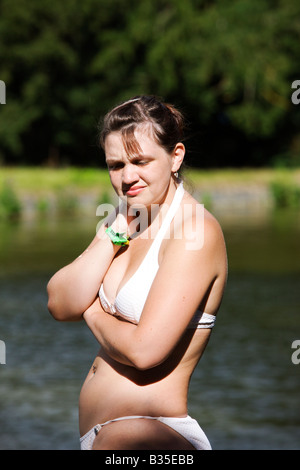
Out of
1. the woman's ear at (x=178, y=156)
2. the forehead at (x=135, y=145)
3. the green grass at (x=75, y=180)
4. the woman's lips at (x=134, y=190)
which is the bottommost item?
the green grass at (x=75, y=180)

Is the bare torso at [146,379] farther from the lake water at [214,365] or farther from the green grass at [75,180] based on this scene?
the green grass at [75,180]

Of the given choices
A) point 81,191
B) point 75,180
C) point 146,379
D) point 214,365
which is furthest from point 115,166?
point 75,180

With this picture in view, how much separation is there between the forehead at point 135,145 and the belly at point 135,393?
0.57 metres

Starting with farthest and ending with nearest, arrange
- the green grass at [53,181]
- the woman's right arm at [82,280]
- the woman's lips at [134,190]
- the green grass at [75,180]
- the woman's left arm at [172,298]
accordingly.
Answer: the green grass at [75,180] < the green grass at [53,181] < the woman's right arm at [82,280] < the woman's lips at [134,190] < the woman's left arm at [172,298]

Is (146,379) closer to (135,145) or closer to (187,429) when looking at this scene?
(187,429)

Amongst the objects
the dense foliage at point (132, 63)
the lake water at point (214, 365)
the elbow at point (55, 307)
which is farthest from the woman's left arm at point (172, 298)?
the dense foliage at point (132, 63)

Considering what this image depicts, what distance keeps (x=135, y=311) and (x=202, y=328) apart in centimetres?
20

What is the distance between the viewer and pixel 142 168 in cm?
236

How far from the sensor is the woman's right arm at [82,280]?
2.51 m

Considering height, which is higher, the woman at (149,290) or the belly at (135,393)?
the woman at (149,290)

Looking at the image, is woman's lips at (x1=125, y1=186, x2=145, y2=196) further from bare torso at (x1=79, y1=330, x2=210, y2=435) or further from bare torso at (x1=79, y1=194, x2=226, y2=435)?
bare torso at (x1=79, y1=330, x2=210, y2=435)

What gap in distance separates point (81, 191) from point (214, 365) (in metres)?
22.1

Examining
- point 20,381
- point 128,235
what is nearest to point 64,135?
point 20,381

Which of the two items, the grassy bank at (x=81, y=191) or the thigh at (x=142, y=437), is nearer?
the thigh at (x=142, y=437)
